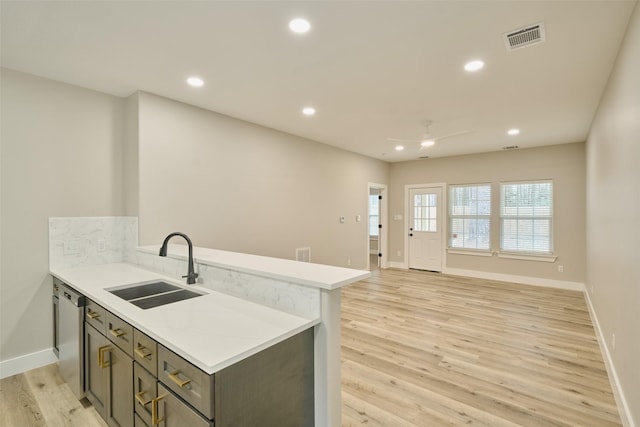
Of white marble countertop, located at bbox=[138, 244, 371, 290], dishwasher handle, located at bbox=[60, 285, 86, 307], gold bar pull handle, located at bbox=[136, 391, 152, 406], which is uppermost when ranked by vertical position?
white marble countertop, located at bbox=[138, 244, 371, 290]

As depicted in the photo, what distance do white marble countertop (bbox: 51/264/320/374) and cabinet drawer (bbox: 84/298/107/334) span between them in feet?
0.20

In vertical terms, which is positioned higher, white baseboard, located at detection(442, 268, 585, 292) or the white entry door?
the white entry door

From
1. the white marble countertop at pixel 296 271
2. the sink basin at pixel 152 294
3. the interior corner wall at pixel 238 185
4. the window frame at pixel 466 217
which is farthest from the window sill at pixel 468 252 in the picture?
the sink basin at pixel 152 294

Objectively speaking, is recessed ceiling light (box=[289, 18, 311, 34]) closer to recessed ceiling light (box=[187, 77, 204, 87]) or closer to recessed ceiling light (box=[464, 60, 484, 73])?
recessed ceiling light (box=[187, 77, 204, 87])

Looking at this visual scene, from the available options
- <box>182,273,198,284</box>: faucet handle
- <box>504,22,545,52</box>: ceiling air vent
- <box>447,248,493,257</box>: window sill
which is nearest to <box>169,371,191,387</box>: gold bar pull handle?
<box>182,273,198,284</box>: faucet handle

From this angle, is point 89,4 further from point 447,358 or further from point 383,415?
point 447,358

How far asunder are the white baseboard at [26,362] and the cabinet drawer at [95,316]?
1375 millimetres

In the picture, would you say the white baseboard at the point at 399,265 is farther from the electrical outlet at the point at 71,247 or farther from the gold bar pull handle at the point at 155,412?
the gold bar pull handle at the point at 155,412

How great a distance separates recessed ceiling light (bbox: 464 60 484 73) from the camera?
270 centimetres

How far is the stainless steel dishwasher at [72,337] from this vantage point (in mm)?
2223

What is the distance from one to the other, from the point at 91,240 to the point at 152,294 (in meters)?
1.40

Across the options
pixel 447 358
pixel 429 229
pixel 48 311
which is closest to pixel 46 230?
pixel 48 311

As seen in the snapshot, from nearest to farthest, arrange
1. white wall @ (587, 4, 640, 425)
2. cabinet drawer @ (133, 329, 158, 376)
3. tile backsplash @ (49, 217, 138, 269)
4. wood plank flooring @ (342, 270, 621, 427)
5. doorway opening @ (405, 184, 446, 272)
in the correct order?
cabinet drawer @ (133, 329, 158, 376), white wall @ (587, 4, 640, 425), wood plank flooring @ (342, 270, 621, 427), tile backsplash @ (49, 217, 138, 269), doorway opening @ (405, 184, 446, 272)

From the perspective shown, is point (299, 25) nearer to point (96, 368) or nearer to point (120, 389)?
point (120, 389)
